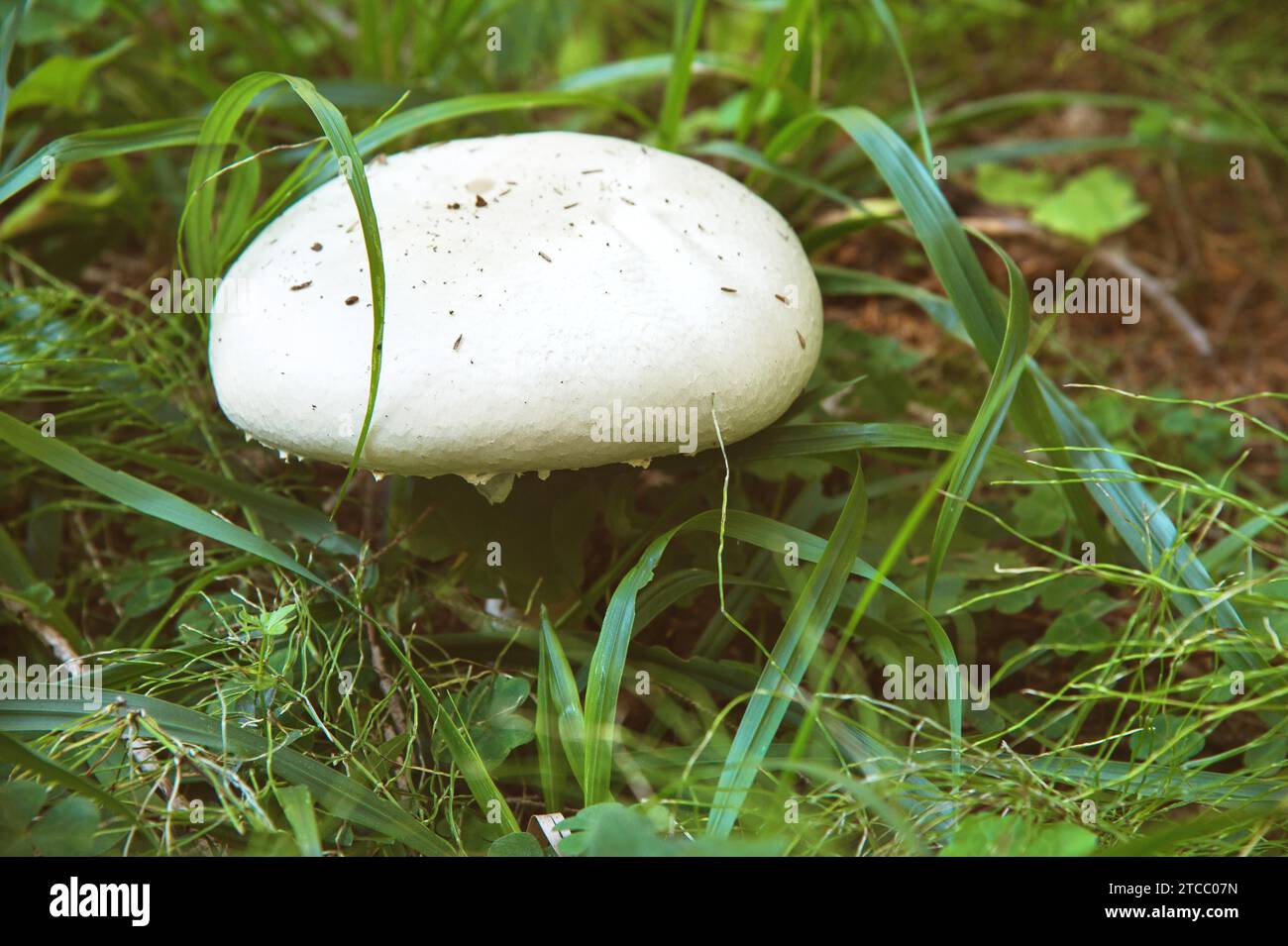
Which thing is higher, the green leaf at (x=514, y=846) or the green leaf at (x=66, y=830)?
the green leaf at (x=66, y=830)

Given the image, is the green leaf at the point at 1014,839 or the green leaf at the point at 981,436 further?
the green leaf at the point at 981,436

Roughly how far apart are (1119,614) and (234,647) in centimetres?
208

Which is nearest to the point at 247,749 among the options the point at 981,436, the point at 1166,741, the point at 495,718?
the point at 495,718

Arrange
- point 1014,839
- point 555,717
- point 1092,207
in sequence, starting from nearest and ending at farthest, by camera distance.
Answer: point 1014,839
point 555,717
point 1092,207

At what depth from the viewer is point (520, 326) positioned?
1.66 m

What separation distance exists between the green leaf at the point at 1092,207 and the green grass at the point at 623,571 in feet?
1.03

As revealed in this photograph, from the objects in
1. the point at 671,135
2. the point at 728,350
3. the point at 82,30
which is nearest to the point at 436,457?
the point at 728,350

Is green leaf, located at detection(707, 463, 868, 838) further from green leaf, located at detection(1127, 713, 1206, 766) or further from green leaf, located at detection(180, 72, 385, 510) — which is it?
green leaf, located at detection(180, 72, 385, 510)

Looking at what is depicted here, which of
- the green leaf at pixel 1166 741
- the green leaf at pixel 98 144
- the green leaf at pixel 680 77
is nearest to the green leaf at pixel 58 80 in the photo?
the green leaf at pixel 98 144

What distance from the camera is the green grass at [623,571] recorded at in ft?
5.43

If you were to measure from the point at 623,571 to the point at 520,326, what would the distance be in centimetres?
70

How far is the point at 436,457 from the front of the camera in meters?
1.66

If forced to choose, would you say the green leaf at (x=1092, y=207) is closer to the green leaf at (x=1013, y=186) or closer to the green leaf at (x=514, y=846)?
the green leaf at (x=1013, y=186)

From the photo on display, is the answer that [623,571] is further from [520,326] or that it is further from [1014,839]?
[1014,839]
